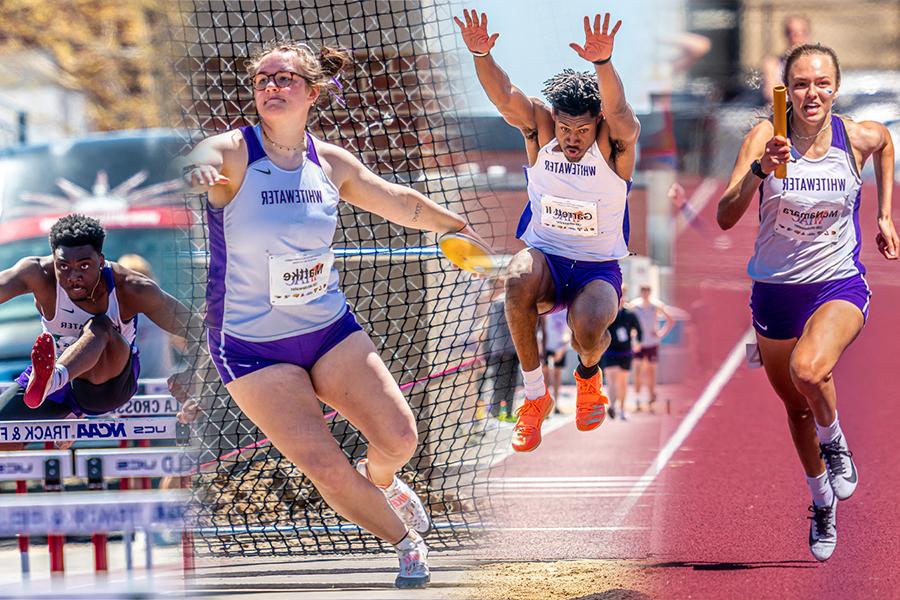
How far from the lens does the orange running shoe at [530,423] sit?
195 inches

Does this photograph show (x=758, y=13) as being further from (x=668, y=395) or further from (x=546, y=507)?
(x=546, y=507)

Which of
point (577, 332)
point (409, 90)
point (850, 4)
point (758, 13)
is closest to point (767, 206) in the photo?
point (577, 332)

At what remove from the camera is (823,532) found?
5340 mm

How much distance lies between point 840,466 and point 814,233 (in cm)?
98

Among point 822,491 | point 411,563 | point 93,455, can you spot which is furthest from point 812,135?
point 93,455

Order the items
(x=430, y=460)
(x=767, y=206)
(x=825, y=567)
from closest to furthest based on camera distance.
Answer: (x=767, y=206), (x=825, y=567), (x=430, y=460)

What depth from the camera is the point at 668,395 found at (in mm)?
9203

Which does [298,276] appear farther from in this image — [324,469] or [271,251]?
[324,469]

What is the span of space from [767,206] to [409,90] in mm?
1908

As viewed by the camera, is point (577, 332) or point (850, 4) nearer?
Answer: point (577, 332)

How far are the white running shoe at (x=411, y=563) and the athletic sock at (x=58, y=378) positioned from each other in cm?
141

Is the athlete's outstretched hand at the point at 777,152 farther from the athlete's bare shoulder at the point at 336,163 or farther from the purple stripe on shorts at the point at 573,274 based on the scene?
the athlete's bare shoulder at the point at 336,163

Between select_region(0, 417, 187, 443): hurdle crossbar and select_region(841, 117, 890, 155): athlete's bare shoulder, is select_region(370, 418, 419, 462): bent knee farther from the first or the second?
select_region(841, 117, 890, 155): athlete's bare shoulder

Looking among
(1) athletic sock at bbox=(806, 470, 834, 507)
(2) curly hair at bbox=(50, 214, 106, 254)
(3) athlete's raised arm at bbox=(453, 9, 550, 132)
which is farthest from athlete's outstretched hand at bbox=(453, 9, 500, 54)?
(1) athletic sock at bbox=(806, 470, 834, 507)
